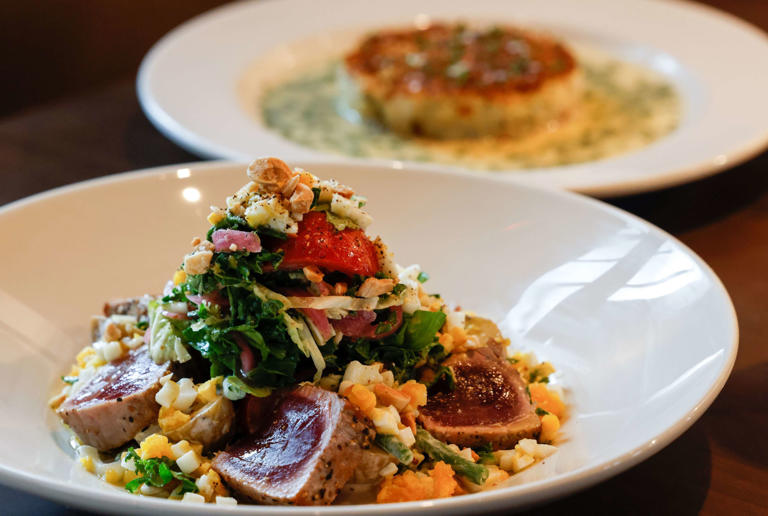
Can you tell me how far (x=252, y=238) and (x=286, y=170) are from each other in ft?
0.70

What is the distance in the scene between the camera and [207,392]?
2.37 meters

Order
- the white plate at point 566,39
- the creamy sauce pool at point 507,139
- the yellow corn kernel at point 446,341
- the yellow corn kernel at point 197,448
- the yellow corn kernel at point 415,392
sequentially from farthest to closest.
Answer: the creamy sauce pool at point 507,139 < the white plate at point 566,39 < the yellow corn kernel at point 446,341 < the yellow corn kernel at point 415,392 < the yellow corn kernel at point 197,448

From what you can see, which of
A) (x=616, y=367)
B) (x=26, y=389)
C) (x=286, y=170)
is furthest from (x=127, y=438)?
(x=616, y=367)

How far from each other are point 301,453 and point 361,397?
0.22 metres

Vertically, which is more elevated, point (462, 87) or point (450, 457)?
point (450, 457)

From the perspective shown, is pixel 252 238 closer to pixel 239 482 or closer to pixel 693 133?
pixel 239 482

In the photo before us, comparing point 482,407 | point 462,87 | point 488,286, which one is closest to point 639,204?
point 488,286

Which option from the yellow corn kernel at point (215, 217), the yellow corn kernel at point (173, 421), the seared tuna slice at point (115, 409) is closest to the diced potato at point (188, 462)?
the yellow corn kernel at point (173, 421)

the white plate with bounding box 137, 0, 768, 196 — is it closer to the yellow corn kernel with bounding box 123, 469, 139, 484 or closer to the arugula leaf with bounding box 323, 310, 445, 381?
the arugula leaf with bounding box 323, 310, 445, 381

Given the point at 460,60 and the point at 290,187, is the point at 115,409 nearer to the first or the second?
the point at 290,187

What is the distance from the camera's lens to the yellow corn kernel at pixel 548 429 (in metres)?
2.43

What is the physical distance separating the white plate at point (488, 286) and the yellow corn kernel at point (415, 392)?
14.7 inches

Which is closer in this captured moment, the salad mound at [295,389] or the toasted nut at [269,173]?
the salad mound at [295,389]

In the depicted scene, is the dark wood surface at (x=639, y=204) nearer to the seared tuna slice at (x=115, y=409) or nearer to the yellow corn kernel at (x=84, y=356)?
the seared tuna slice at (x=115, y=409)
